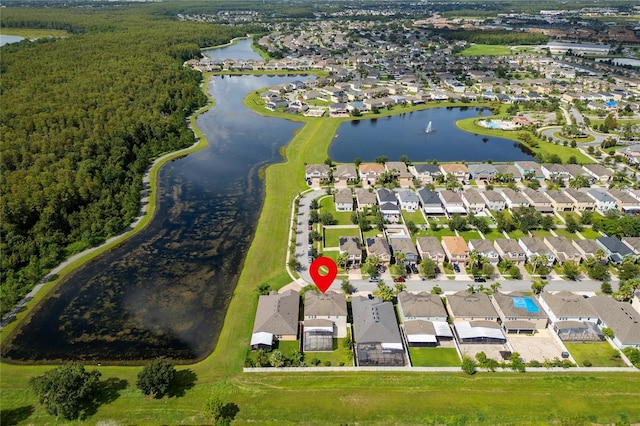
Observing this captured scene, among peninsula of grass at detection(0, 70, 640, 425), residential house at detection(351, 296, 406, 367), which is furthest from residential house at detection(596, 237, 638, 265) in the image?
residential house at detection(351, 296, 406, 367)

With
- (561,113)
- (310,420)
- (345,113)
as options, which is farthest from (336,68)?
(310,420)

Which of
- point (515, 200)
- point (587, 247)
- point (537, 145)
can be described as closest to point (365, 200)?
point (515, 200)

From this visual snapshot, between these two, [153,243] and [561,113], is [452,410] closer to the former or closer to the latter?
[153,243]

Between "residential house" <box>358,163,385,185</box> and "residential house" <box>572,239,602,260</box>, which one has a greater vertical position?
"residential house" <box>358,163,385,185</box>

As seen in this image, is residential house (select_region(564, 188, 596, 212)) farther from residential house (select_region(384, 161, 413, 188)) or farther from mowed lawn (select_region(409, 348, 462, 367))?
mowed lawn (select_region(409, 348, 462, 367))

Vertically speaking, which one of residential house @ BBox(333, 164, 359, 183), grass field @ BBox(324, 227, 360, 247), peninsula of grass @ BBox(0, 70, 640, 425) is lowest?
peninsula of grass @ BBox(0, 70, 640, 425)

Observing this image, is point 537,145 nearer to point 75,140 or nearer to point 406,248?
point 406,248
